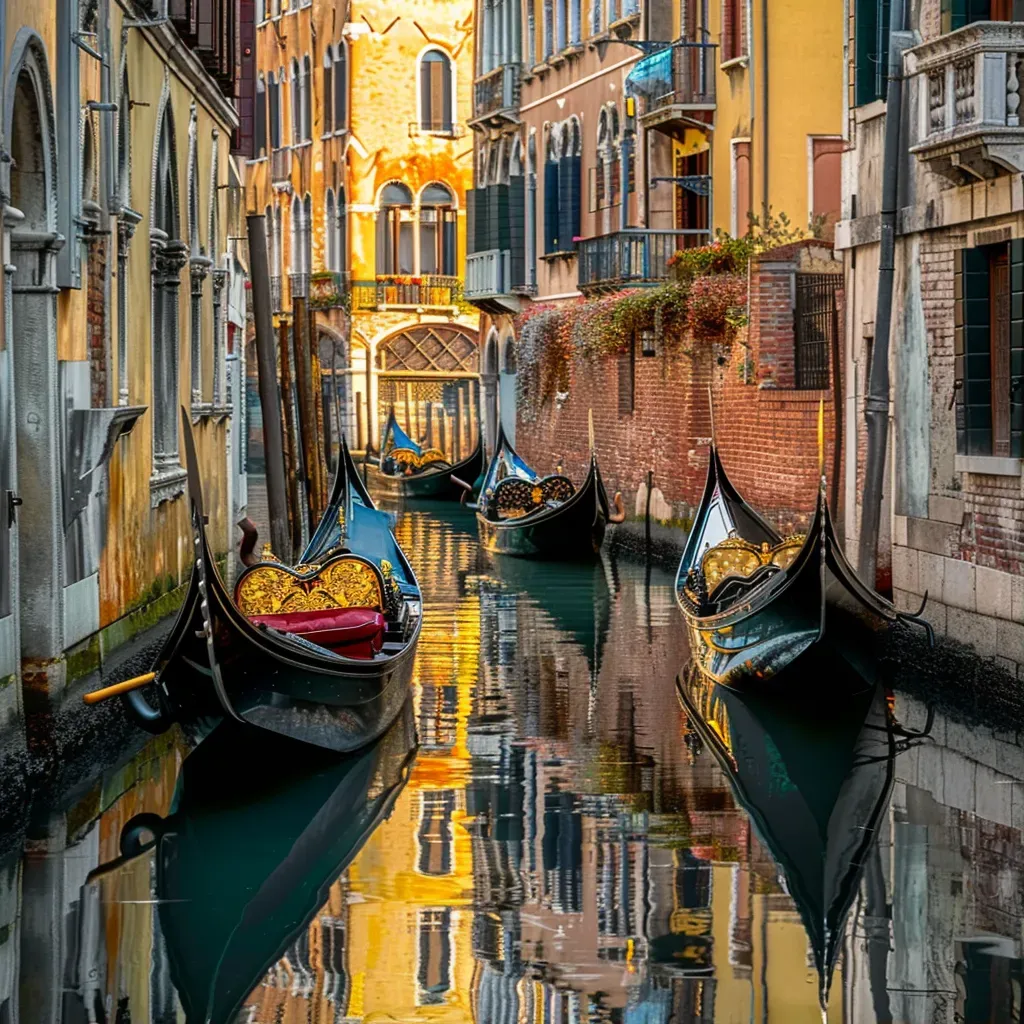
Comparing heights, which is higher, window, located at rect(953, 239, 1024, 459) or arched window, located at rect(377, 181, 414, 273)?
arched window, located at rect(377, 181, 414, 273)

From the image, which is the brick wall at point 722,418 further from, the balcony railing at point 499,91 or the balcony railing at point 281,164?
the balcony railing at point 281,164

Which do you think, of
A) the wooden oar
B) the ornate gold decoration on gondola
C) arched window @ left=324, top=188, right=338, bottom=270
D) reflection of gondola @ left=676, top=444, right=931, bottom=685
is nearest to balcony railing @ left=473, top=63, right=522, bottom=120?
arched window @ left=324, top=188, right=338, bottom=270

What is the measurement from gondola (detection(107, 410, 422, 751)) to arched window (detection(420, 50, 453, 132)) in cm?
2287

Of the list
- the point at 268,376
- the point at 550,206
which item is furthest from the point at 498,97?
the point at 268,376

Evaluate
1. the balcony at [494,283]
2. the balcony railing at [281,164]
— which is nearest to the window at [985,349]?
the balcony at [494,283]

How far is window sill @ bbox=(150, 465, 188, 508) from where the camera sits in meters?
10.1

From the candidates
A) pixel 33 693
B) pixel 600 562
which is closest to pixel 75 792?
pixel 33 693

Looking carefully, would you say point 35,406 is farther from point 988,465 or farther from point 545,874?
point 988,465

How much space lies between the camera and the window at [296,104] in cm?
3353

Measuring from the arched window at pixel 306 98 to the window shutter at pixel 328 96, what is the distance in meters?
0.48

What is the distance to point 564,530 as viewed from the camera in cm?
1691

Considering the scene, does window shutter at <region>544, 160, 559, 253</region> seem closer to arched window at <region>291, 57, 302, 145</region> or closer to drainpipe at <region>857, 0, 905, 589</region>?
drainpipe at <region>857, 0, 905, 589</region>

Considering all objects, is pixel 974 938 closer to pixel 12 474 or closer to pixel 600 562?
pixel 12 474

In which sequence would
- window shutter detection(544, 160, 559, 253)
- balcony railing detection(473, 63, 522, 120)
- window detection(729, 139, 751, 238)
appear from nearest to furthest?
window detection(729, 139, 751, 238), window shutter detection(544, 160, 559, 253), balcony railing detection(473, 63, 522, 120)
